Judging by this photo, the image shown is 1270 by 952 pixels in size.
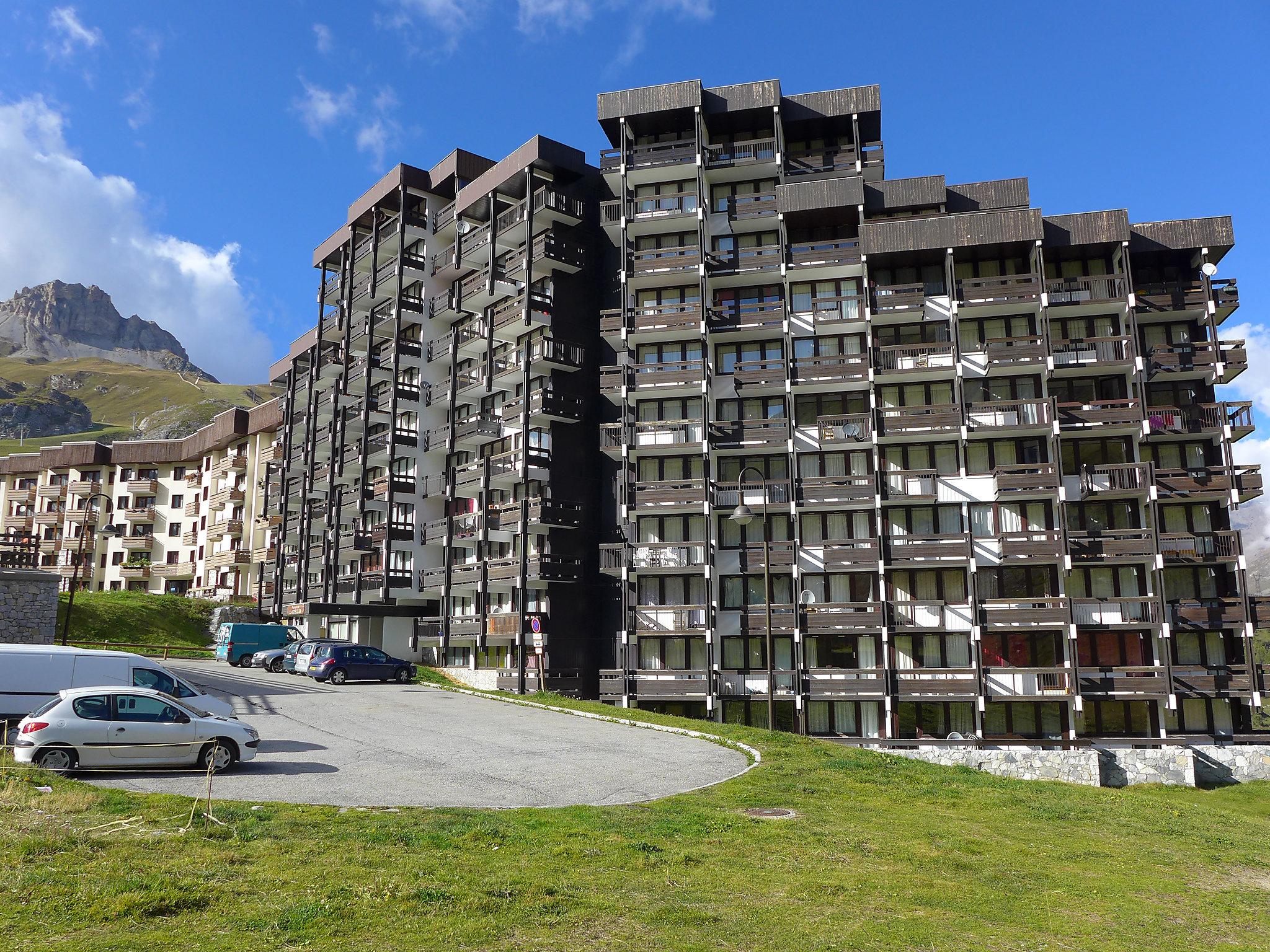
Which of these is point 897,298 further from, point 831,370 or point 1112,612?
point 1112,612

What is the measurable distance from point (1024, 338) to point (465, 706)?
94.8 ft

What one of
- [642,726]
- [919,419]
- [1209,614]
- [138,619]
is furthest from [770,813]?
[138,619]

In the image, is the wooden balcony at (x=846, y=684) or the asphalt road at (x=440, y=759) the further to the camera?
the wooden balcony at (x=846, y=684)

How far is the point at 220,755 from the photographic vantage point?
19.4m

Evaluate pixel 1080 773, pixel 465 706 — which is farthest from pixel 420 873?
pixel 1080 773

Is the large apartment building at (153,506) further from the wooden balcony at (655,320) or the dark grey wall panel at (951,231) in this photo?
the dark grey wall panel at (951,231)

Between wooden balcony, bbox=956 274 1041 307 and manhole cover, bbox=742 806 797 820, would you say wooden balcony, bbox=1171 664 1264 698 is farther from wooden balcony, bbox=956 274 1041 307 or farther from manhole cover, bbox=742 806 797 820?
manhole cover, bbox=742 806 797 820

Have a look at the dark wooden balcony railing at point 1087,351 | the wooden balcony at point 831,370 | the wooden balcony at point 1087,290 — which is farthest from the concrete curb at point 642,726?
the wooden balcony at point 1087,290

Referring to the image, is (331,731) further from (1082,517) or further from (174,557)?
(174,557)

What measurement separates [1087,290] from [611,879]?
133 feet

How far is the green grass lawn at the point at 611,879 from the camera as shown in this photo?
9.86 meters

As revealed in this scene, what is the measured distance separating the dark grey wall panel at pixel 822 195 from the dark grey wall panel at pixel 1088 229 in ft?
28.6

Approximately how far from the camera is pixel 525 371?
4925 cm

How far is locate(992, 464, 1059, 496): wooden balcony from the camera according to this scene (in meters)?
41.6
